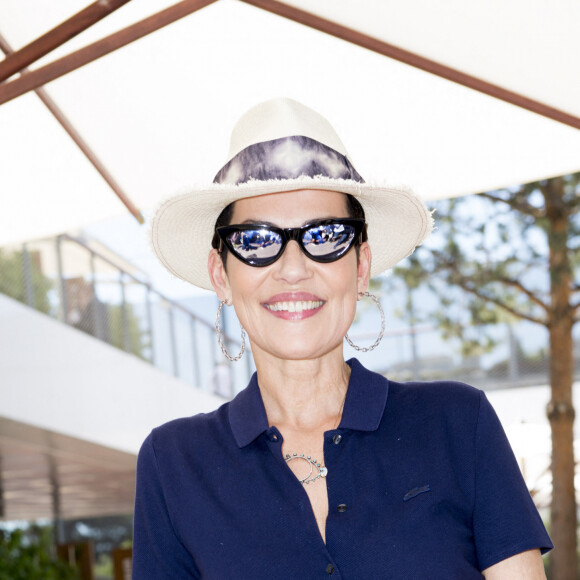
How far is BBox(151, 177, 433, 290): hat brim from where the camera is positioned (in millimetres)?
1781

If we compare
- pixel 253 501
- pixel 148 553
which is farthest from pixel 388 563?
pixel 148 553

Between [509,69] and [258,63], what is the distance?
0.89 metres

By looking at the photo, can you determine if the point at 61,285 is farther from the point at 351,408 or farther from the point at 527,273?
the point at 351,408

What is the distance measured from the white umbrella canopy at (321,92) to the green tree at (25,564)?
6630 millimetres

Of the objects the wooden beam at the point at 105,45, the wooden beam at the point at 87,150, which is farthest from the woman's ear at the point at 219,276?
the wooden beam at the point at 87,150

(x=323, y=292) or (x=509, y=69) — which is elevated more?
(x=509, y=69)

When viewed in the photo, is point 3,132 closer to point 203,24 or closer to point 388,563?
point 203,24

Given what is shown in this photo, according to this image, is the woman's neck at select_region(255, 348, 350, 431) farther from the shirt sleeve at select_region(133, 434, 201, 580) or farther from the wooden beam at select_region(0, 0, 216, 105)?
the wooden beam at select_region(0, 0, 216, 105)

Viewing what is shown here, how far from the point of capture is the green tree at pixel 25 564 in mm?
9617

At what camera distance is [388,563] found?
1635 mm

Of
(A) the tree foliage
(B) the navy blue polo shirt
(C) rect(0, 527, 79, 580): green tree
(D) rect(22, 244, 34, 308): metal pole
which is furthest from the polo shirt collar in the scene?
(C) rect(0, 527, 79, 580): green tree

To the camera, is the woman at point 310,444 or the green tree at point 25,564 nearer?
the woman at point 310,444

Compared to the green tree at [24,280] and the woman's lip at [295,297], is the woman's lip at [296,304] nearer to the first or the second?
the woman's lip at [295,297]

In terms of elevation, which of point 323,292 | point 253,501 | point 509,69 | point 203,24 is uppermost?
point 203,24
